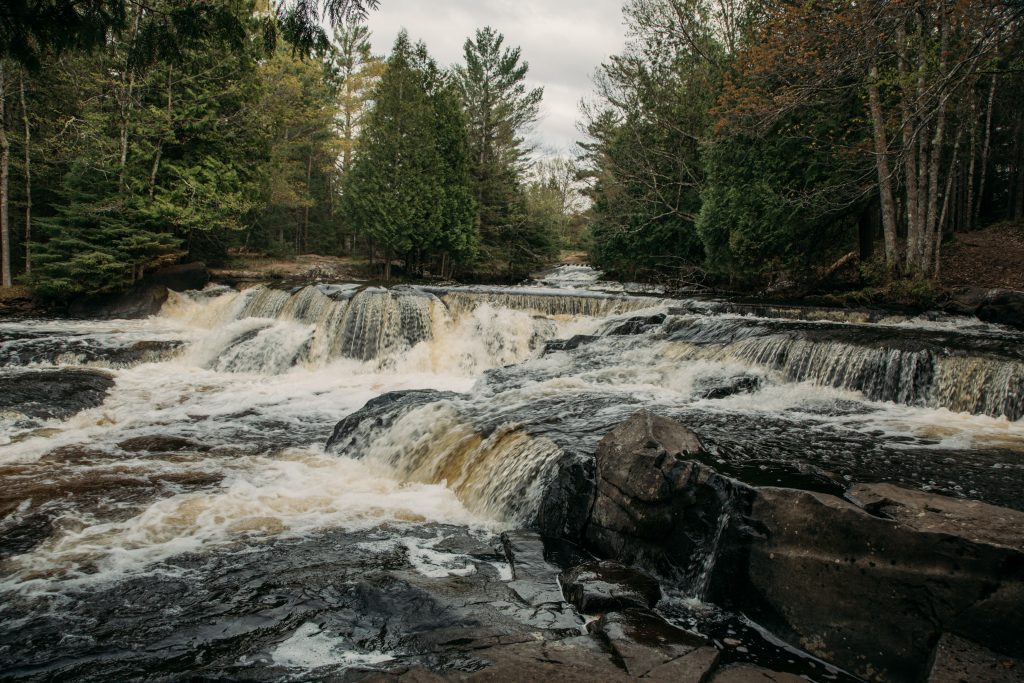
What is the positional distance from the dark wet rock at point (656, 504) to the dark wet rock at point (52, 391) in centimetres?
768

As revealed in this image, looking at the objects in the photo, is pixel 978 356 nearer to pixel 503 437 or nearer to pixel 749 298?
pixel 503 437

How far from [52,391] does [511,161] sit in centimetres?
1999

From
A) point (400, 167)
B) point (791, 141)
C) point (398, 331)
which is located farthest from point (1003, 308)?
point (400, 167)

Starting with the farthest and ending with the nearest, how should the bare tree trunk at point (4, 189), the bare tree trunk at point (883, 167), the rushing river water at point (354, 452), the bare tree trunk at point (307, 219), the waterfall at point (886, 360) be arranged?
the bare tree trunk at point (307, 219), the bare tree trunk at point (4, 189), the bare tree trunk at point (883, 167), the waterfall at point (886, 360), the rushing river water at point (354, 452)

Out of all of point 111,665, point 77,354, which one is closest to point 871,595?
point 111,665

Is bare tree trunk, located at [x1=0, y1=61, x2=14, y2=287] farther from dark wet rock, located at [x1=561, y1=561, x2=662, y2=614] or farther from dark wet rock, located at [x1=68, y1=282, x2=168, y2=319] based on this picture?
dark wet rock, located at [x1=561, y1=561, x2=662, y2=614]

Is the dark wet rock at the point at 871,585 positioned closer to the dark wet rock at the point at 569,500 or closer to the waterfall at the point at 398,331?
the dark wet rock at the point at 569,500

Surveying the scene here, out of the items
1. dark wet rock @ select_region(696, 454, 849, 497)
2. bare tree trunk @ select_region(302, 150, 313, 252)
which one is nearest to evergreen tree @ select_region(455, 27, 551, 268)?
bare tree trunk @ select_region(302, 150, 313, 252)

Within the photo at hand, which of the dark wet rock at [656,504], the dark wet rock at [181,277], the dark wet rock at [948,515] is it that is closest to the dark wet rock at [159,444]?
the dark wet rock at [656,504]

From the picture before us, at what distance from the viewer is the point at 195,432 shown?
7.20m

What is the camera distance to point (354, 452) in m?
6.52

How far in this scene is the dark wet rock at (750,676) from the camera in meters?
2.63

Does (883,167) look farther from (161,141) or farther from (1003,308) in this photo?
(161,141)

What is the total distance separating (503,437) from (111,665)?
358cm
